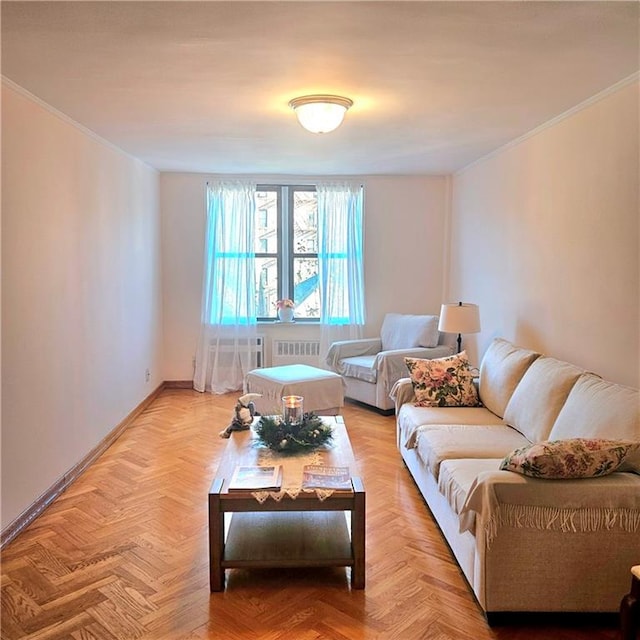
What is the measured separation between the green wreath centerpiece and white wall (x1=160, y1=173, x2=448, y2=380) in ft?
10.8

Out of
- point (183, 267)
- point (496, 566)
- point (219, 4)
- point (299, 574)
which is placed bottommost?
point (299, 574)

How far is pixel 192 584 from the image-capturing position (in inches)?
96.0

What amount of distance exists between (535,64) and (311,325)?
13.1ft

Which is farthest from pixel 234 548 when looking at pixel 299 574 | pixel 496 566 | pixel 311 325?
pixel 311 325

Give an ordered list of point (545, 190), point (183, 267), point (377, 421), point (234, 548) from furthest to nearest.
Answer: point (183, 267) < point (377, 421) < point (545, 190) < point (234, 548)

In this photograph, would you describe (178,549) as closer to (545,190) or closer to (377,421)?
(377,421)

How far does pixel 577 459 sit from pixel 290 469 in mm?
1221

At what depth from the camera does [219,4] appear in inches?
76.4

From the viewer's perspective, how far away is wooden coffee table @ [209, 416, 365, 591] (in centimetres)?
234

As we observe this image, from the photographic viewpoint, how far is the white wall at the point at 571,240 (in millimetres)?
2861

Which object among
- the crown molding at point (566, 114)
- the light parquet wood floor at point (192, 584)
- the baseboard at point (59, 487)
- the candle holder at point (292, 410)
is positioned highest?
the crown molding at point (566, 114)

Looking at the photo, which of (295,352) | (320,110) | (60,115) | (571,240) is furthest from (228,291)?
(571,240)

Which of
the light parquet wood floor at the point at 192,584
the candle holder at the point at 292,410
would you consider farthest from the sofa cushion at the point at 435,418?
the candle holder at the point at 292,410

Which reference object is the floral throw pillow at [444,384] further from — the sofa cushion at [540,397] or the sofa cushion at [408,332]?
the sofa cushion at [408,332]
